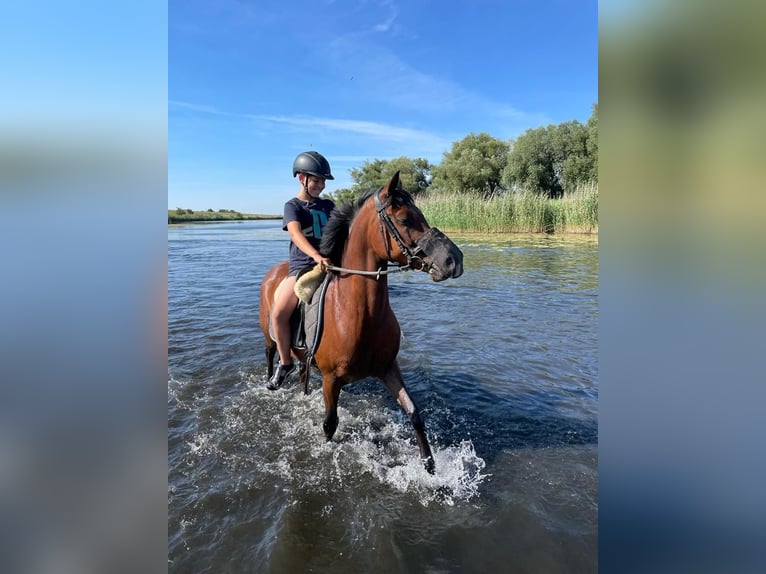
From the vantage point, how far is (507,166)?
142 feet

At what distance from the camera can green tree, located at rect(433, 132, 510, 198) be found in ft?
157

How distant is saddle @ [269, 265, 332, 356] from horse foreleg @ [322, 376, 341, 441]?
37 cm

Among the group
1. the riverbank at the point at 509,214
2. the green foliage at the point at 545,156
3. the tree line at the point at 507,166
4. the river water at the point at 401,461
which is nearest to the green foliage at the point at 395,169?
the tree line at the point at 507,166

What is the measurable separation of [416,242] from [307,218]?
5.86ft

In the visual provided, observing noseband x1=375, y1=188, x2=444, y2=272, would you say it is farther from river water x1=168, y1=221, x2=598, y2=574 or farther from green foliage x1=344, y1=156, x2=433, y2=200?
green foliage x1=344, y1=156, x2=433, y2=200

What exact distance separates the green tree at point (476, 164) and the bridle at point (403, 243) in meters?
45.6
